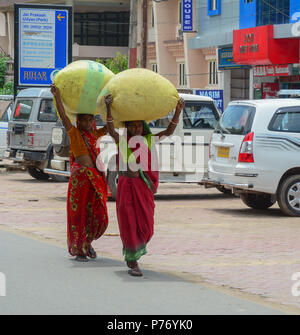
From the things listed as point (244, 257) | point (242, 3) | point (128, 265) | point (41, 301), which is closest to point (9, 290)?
point (41, 301)

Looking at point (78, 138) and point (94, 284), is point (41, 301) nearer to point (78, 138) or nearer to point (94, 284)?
point (94, 284)

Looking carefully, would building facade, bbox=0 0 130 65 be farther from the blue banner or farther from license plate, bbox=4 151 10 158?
license plate, bbox=4 151 10 158

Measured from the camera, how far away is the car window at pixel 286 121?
46.1 ft

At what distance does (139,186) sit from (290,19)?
64.5ft

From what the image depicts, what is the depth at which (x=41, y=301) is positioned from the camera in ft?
24.1

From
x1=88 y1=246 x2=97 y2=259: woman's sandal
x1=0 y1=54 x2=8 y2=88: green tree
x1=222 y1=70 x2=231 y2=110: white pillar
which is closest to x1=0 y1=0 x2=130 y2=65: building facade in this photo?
x1=0 y1=54 x2=8 y2=88: green tree

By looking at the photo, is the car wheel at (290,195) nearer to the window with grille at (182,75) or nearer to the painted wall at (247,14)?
the painted wall at (247,14)

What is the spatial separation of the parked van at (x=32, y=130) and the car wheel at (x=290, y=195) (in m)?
7.35

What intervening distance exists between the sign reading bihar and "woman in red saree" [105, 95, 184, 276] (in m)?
18.3

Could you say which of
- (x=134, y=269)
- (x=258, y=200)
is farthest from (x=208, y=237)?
(x=258, y=200)

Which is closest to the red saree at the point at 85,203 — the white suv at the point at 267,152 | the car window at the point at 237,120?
the white suv at the point at 267,152

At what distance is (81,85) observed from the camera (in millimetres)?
9258

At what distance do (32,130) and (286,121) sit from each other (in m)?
8.19

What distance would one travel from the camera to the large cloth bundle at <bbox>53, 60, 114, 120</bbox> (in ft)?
30.4
